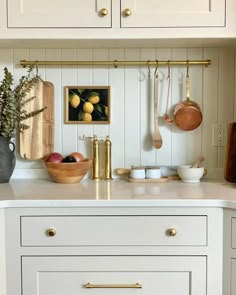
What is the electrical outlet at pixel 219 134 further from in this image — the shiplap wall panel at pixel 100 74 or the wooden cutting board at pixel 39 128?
the wooden cutting board at pixel 39 128

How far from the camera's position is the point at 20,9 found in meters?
1.79

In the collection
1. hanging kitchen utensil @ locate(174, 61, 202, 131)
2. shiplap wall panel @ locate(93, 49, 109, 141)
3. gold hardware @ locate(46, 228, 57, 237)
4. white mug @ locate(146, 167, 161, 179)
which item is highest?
shiplap wall panel @ locate(93, 49, 109, 141)

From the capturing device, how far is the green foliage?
1.97 meters

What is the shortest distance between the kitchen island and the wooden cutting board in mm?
562

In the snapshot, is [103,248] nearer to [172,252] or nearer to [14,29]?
[172,252]

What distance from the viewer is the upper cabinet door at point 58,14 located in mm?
1793

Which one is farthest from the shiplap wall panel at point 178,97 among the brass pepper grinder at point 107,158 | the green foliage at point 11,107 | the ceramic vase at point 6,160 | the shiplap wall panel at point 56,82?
the ceramic vase at point 6,160

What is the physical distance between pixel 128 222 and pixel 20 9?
1.01m

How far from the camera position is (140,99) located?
215 centimetres

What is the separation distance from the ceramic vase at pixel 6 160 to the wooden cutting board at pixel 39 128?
11 cm

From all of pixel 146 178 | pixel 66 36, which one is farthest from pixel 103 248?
pixel 66 36

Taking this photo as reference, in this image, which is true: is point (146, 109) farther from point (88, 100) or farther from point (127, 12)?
point (127, 12)

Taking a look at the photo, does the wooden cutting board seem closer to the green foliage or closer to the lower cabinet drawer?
the green foliage

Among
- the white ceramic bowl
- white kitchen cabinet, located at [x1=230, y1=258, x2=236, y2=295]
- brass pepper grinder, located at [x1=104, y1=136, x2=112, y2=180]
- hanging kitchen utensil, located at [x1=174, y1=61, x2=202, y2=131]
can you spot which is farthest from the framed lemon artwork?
white kitchen cabinet, located at [x1=230, y1=258, x2=236, y2=295]
